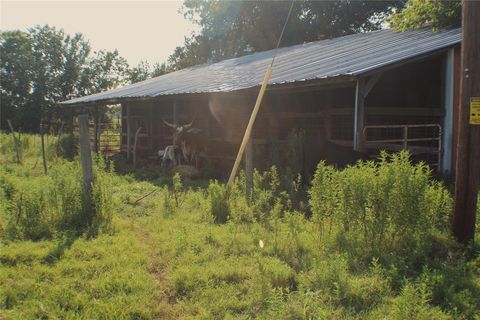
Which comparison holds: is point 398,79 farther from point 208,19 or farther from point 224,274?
point 208,19

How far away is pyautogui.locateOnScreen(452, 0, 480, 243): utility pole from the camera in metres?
4.58

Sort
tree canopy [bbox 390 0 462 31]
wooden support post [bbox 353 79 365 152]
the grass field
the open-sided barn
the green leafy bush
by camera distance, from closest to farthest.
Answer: the grass field < the green leafy bush < wooden support post [bbox 353 79 365 152] < the open-sided barn < tree canopy [bbox 390 0 462 31]

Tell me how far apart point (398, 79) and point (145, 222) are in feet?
25.9

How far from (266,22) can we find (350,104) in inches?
893

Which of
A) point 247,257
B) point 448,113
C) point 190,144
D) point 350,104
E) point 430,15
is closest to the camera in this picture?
point 247,257

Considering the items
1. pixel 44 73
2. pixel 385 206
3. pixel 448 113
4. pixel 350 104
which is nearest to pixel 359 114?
pixel 448 113

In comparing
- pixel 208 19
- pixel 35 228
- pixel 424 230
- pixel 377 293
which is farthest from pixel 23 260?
pixel 208 19

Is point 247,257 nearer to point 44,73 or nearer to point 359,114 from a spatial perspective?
point 359,114

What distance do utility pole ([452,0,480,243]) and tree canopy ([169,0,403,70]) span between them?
26116 millimetres

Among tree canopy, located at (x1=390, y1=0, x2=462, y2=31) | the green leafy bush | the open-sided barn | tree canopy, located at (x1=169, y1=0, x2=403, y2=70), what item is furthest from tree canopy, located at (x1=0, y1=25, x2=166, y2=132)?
the green leafy bush

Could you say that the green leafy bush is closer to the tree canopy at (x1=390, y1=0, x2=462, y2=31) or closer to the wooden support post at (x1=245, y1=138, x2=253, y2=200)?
the wooden support post at (x1=245, y1=138, x2=253, y2=200)

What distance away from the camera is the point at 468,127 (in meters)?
4.66

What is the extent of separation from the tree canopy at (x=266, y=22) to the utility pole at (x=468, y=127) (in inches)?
1028

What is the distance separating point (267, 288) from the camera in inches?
155
